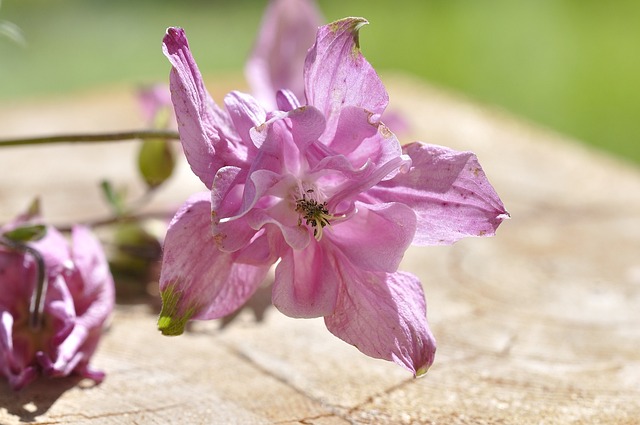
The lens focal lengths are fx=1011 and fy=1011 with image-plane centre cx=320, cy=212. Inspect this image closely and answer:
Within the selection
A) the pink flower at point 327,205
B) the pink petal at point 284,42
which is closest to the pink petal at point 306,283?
the pink flower at point 327,205

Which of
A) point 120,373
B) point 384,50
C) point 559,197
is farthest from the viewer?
point 384,50

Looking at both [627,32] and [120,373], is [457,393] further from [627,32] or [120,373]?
[627,32]

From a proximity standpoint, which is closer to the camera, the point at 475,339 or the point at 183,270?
the point at 183,270

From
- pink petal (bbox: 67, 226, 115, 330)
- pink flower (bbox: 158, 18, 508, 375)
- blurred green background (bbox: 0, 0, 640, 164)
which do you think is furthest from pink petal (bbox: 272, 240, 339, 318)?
blurred green background (bbox: 0, 0, 640, 164)

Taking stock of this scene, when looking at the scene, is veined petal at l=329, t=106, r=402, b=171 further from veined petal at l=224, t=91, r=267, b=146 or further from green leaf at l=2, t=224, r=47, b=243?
green leaf at l=2, t=224, r=47, b=243

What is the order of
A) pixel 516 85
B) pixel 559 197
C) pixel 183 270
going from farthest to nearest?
pixel 516 85
pixel 559 197
pixel 183 270

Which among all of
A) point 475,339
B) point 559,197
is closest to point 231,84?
point 559,197

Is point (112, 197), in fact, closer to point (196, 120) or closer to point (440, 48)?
point (196, 120)
